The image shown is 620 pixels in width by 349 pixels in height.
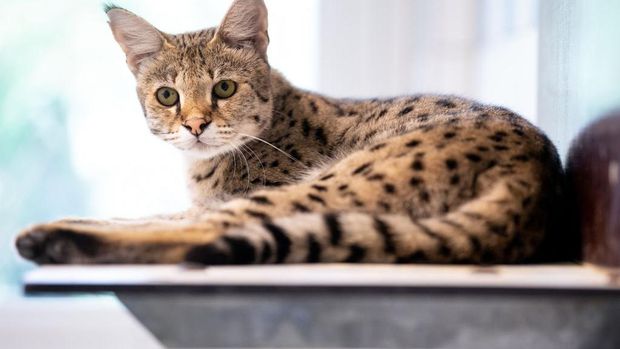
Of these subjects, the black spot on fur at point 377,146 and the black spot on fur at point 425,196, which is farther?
the black spot on fur at point 377,146

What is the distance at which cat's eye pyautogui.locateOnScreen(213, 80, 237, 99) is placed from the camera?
197 centimetres

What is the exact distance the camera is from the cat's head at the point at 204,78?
1929 millimetres

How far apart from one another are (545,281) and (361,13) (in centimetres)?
240

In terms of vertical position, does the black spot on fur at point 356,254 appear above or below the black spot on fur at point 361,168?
below

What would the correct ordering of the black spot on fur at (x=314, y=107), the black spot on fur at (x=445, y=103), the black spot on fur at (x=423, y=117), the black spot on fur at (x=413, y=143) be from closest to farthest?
the black spot on fur at (x=413, y=143) < the black spot on fur at (x=423, y=117) < the black spot on fur at (x=445, y=103) < the black spot on fur at (x=314, y=107)

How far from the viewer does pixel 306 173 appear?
189 cm

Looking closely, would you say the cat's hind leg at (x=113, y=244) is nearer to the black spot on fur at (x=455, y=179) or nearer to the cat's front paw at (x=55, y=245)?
the cat's front paw at (x=55, y=245)

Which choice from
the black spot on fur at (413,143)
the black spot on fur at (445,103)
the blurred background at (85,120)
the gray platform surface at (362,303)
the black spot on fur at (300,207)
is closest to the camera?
the gray platform surface at (362,303)

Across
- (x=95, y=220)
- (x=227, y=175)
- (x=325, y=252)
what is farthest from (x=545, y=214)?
(x=95, y=220)

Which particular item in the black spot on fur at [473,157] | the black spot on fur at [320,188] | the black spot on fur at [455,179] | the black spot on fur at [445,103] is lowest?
the black spot on fur at [320,188]

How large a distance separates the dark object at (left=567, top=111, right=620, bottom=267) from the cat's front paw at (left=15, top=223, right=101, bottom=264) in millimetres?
791

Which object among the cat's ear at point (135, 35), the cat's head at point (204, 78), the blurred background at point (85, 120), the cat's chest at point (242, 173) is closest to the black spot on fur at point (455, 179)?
the cat's chest at point (242, 173)

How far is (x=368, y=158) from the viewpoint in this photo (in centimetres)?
155

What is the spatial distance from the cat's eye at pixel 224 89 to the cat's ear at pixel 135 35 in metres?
0.18
